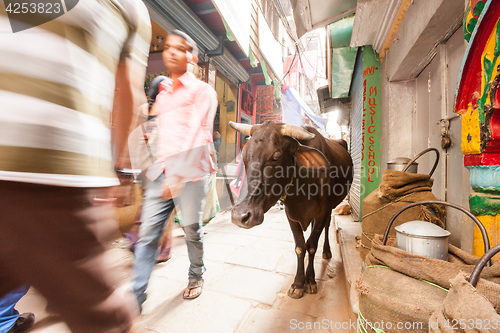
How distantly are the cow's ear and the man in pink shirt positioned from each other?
0.97m

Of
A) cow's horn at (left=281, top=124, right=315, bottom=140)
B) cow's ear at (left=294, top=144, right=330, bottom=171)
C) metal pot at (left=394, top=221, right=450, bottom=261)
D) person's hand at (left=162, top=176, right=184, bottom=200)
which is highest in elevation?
cow's horn at (left=281, top=124, right=315, bottom=140)

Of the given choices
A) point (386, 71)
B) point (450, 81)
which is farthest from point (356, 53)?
point (450, 81)

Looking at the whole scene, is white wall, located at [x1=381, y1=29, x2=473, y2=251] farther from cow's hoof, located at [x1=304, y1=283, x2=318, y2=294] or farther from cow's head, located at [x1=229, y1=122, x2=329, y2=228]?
cow's hoof, located at [x1=304, y1=283, x2=318, y2=294]

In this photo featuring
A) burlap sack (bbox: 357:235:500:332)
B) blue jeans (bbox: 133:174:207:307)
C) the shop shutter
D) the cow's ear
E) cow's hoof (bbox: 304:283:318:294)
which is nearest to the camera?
burlap sack (bbox: 357:235:500:332)

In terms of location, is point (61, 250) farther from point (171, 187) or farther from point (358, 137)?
point (358, 137)

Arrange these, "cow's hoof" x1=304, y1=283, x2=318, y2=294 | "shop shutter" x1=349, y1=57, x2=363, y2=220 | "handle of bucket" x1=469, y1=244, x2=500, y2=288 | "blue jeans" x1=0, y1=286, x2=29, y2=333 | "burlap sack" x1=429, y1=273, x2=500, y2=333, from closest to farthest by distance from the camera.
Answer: "burlap sack" x1=429, y1=273, x2=500, y2=333, "handle of bucket" x1=469, y1=244, x2=500, y2=288, "blue jeans" x1=0, y1=286, x2=29, y2=333, "cow's hoof" x1=304, y1=283, x2=318, y2=294, "shop shutter" x1=349, y1=57, x2=363, y2=220

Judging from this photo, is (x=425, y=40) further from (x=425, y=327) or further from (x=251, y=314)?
(x=251, y=314)

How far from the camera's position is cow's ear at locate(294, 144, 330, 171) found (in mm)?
2445

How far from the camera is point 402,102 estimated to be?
408 cm

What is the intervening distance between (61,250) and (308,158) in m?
2.15

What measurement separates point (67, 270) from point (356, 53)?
6.31 meters

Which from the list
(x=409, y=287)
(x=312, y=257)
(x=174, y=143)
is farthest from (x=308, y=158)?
(x=409, y=287)

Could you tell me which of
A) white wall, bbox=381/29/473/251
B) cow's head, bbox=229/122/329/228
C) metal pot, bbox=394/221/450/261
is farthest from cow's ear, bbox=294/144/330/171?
metal pot, bbox=394/221/450/261

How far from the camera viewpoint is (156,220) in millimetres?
1995
